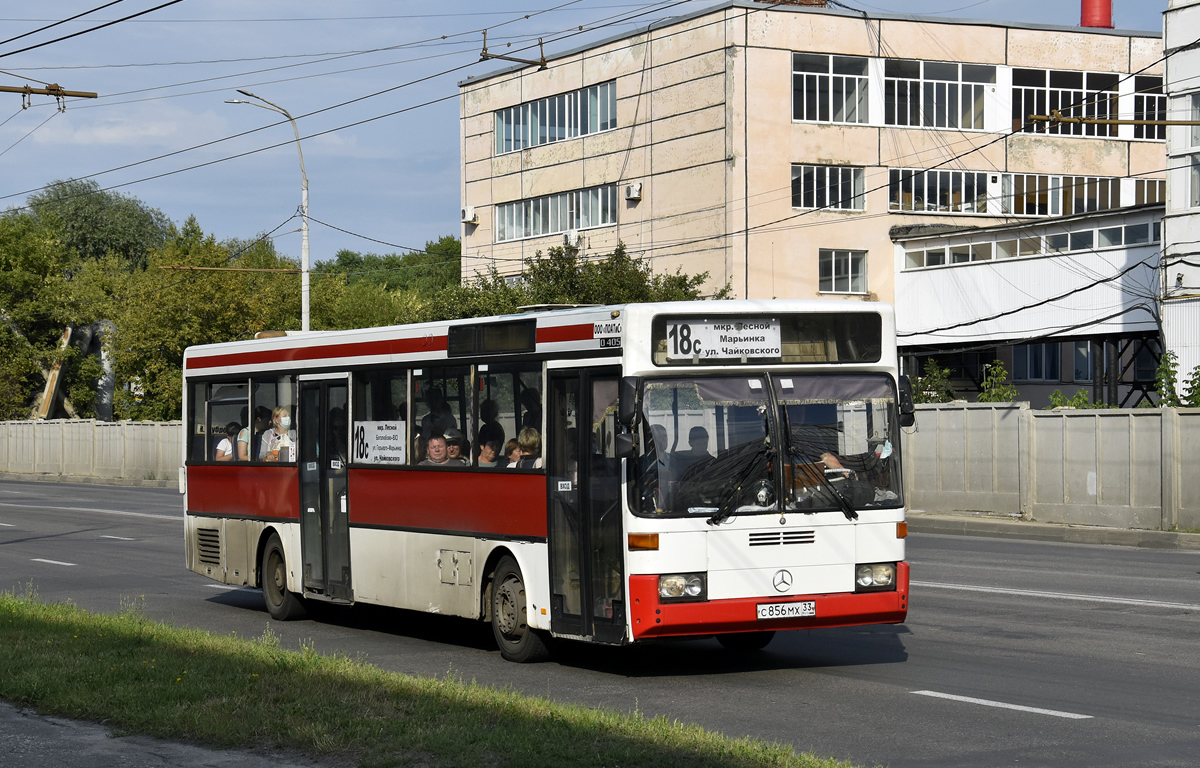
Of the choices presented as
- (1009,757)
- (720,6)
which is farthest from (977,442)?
(720,6)

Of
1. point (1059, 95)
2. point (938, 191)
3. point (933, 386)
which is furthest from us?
point (1059, 95)

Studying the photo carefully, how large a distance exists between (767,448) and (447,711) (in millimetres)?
3157

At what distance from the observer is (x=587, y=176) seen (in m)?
58.4

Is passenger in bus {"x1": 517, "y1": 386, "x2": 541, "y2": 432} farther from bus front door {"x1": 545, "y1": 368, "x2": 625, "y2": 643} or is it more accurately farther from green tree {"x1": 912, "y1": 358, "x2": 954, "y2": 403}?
green tree {"x1": 912, "y1": 358, "x2": 954, "y2": 403}

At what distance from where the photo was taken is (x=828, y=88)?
53375 mm

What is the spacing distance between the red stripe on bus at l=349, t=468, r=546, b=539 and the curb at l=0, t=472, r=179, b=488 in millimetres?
38378

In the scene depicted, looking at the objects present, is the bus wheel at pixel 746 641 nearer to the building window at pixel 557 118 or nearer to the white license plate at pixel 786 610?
the white license plate at pixel 786 610

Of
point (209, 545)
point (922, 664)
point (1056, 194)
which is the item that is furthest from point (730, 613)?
point (1056, 194)

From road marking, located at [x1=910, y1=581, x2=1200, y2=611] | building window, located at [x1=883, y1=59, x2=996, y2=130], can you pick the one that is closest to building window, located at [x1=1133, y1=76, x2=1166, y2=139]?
building window, located at [x1=883, y1=59, x2=996, y2=130]

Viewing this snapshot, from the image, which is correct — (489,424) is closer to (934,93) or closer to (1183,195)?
(1183,195)

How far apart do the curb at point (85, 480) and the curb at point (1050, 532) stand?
2970 cm

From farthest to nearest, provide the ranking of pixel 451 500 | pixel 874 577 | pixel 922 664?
pixel 451 500 < pixel 922 664 < pixel 874 577

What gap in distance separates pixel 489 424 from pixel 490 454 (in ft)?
0.84

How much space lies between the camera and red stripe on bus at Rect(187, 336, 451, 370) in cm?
1292
